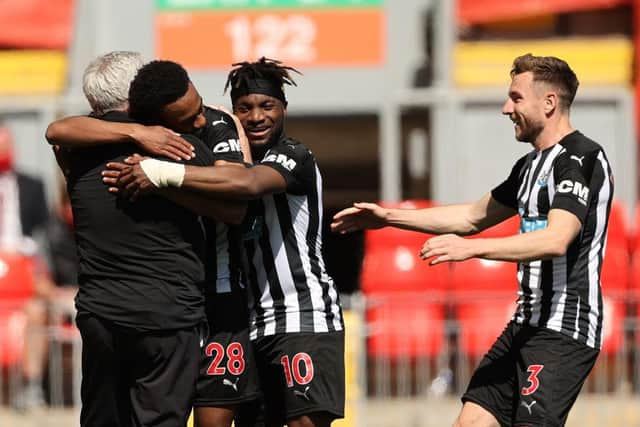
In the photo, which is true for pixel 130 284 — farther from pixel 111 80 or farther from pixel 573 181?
pixel 573 181

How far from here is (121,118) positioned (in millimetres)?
5824

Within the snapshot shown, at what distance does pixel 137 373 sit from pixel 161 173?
0.84 meters

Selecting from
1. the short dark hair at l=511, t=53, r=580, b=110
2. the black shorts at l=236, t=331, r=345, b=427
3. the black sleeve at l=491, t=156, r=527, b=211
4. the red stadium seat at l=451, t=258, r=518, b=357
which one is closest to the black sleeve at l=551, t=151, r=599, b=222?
the short dark hair at l=511, t=53, r=580, b=110

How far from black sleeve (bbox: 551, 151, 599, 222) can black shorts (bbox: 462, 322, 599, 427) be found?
2.03ft

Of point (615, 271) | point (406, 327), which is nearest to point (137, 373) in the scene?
point (406, 327)

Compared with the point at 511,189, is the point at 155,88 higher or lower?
higher

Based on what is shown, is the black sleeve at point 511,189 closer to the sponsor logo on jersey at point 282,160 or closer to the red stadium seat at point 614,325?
the sponsor logo on jersey at point 282,160

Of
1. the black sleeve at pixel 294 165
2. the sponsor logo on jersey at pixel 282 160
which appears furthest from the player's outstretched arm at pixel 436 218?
the sponsor logo on jersey at pixel 282 160

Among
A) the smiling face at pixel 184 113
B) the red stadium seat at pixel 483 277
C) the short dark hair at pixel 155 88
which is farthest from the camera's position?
the red stadium seat at pixel 483 277

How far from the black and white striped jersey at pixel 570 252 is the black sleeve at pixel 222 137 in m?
1.33

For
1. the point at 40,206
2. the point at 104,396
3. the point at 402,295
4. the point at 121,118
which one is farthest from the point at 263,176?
the point at 40,206

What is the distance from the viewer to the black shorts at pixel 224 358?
20.7 ft

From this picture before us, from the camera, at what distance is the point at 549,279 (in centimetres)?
632

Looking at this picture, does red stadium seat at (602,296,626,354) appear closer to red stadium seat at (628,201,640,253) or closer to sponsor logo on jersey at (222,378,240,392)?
red stadium seat at (628,201,640,253)
